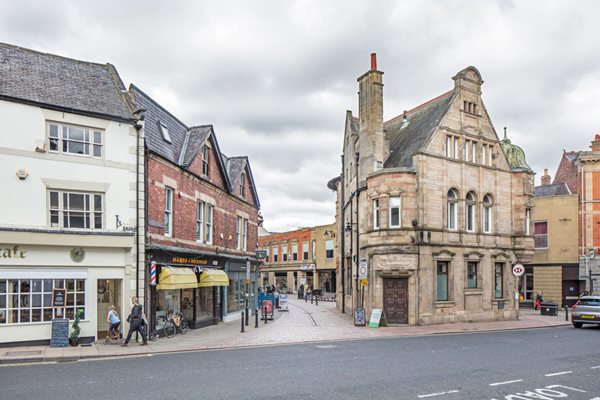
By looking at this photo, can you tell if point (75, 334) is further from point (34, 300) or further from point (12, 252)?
point (12, 252)

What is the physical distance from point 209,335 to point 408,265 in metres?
10.4

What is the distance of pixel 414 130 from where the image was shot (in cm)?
3066

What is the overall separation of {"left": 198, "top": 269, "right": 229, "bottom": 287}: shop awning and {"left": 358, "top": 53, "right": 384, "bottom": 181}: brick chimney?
381 inches

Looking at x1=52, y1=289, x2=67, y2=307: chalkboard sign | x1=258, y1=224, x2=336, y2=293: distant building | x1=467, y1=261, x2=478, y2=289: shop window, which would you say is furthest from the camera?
x1=258, y1=224, x2=336, y2=293: distant building

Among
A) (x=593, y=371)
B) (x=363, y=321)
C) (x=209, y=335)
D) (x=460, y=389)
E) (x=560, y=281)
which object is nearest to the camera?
(x=460, y=389)

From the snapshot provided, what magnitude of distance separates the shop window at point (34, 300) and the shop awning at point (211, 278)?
21.5 feet

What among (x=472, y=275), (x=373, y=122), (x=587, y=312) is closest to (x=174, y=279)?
(x=373, y=122)

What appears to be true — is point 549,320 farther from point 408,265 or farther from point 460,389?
point 460,389

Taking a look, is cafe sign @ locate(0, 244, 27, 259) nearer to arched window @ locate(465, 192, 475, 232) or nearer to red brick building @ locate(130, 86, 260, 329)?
red brick building @ locate(130, 86, 260, 329)

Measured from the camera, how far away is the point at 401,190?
26641 mm

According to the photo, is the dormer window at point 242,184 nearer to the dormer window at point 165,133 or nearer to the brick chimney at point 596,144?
the dormer window at point 165,133

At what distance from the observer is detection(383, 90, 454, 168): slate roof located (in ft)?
92.4

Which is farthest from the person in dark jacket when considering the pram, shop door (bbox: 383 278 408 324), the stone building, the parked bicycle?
shop door (bbox: 383 278 408 324)

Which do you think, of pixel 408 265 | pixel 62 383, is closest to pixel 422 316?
pixel 408 265
